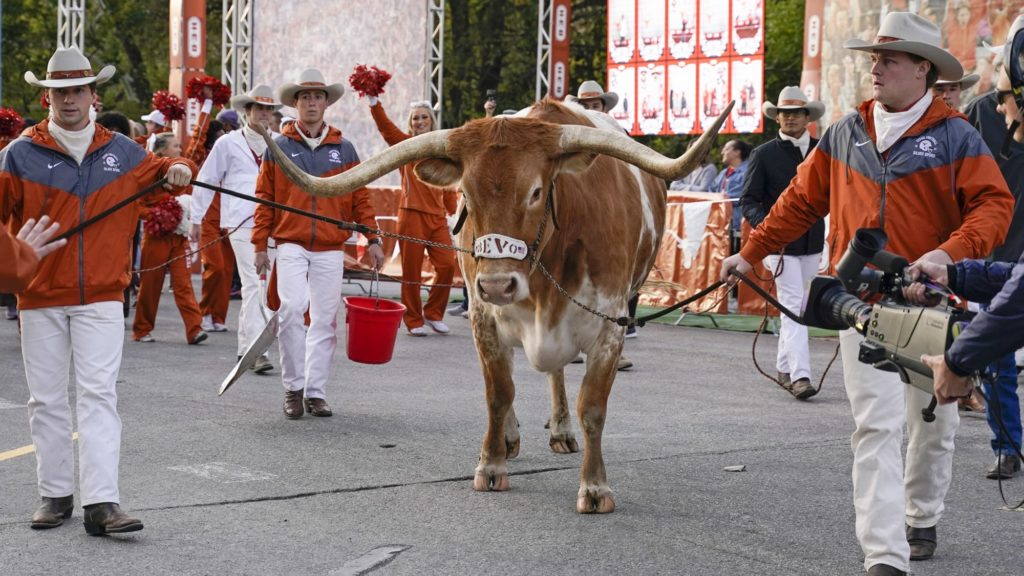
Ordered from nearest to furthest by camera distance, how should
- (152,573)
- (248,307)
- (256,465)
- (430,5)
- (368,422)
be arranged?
(152,573) < (256,465) < (368,422) < (248,307) < (430,5)

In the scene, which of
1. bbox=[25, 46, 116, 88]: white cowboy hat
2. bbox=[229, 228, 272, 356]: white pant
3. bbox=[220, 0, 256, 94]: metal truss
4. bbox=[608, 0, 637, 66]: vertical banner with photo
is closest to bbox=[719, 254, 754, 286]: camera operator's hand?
bbox=[25, 46, 116, 88]: white cowboy hat

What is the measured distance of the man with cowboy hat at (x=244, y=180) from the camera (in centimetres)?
1123

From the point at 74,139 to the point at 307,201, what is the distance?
2961mm

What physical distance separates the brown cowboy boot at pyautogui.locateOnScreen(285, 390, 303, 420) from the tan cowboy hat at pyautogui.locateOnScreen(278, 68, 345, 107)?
6.54 ft

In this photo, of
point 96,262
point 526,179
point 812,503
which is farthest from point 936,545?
point 96,262

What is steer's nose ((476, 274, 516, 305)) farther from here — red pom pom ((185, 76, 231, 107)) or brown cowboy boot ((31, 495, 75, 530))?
red pom pom ((185, 76, 231, 107))

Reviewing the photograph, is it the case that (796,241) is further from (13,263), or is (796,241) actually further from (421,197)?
(13,263)

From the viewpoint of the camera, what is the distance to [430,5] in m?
20.9

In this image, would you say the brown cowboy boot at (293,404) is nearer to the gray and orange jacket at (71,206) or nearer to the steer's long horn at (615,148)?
the gray and orange jacket at (71,206)

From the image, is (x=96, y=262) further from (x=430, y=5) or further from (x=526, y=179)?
(x=430, y=5)

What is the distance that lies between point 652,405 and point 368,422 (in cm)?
213

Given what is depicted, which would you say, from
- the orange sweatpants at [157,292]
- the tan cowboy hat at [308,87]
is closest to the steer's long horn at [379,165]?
the tan cowboy hat at [308,87]

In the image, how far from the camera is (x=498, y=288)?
5.96 meters

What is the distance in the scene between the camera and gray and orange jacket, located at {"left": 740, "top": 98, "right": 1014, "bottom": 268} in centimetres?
516
